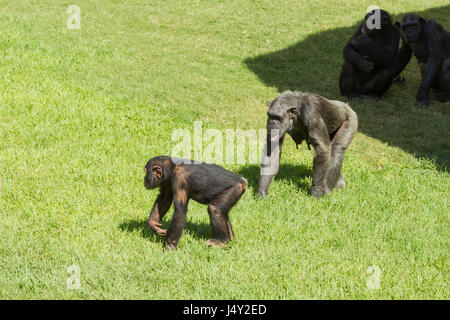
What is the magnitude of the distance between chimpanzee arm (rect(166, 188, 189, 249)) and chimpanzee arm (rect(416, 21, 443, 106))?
7.97 m

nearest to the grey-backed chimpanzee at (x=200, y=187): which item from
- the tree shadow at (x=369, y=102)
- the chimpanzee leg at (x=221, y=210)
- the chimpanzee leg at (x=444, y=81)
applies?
the chimpanzee leg at (x=221, y=210)

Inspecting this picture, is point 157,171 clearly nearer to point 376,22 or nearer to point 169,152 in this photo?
point 169,152

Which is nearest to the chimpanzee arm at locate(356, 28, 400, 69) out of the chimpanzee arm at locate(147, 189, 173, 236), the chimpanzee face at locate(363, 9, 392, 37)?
the chimpanzee face at locate(363, 9, 392, 37)

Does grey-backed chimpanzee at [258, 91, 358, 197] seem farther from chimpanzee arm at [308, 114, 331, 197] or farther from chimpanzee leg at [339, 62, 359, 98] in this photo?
chimpanzee leg at [339, 62, 359, 98]

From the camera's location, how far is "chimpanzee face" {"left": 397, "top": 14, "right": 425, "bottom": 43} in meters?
11.4

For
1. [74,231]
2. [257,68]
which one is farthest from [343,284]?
[257,68]

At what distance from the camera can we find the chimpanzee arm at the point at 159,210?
19.3 feet

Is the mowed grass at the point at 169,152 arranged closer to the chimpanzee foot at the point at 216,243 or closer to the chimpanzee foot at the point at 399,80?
the chimpanzee foot at the point at 216,243

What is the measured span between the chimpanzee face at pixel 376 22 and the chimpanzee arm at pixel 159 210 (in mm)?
7757

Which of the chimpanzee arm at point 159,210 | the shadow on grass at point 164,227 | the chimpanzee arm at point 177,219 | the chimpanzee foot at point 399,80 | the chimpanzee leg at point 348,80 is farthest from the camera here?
the chimpanzee foot at point 399,80

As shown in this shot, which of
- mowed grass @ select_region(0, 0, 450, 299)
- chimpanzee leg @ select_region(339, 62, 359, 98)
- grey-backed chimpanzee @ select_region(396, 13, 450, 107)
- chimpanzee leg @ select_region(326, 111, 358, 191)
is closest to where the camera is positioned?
mowed grass @ select_region(0, 0, 450, 299)

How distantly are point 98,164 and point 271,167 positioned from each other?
269cm

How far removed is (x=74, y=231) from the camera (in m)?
6.12

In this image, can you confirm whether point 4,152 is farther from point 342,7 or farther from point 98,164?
point 342,7
